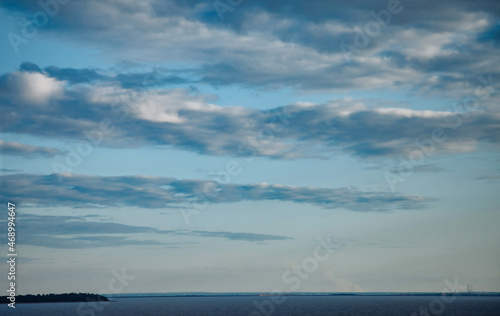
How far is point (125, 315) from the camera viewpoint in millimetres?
193750

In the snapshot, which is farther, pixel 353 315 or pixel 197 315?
pixel 197 315

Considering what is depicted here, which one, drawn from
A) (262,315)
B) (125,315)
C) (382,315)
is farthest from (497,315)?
(125,315)

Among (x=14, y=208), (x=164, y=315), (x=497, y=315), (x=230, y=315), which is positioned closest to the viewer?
(x=14, y=208)

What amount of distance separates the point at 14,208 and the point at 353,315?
123 metres

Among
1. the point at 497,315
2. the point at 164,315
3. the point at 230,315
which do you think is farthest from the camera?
the point at 164,315

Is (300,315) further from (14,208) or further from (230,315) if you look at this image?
(14,208)

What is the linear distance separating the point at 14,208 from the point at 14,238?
178 inches

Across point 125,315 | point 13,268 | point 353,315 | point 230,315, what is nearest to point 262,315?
point 230,315

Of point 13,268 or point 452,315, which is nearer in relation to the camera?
point 13,268

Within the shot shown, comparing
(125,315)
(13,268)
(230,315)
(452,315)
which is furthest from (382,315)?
(13,268)

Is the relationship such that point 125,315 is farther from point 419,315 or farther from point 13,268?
point 13,268

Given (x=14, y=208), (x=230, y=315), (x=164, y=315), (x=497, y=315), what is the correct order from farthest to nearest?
(x=164, y=315) < (x=230, y=315) < (x=497, y=315) < (x=14, y=208)

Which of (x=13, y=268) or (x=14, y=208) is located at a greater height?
(x=14, y=208)

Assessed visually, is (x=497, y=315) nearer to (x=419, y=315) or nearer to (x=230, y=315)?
(x=419, y=315)
